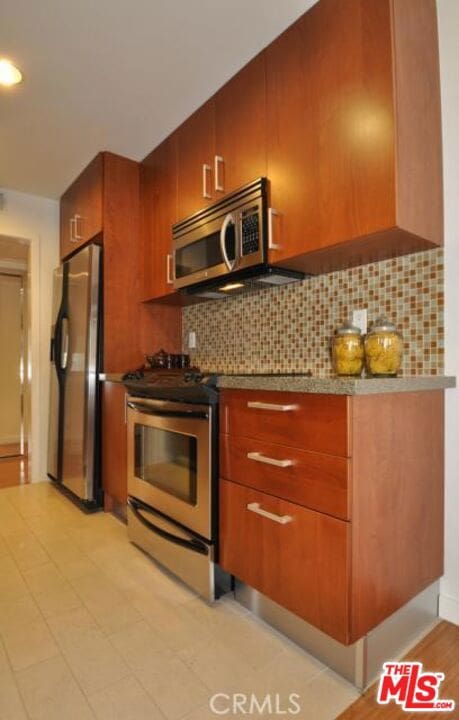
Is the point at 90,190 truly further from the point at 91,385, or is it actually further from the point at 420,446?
the point at 420,446

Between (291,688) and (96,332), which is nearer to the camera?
(291,688)

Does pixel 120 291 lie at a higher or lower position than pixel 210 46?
lower

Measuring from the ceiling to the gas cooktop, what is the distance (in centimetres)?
142

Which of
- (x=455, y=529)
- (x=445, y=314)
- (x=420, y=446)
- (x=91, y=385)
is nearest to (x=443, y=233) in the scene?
(x=445, y=314)

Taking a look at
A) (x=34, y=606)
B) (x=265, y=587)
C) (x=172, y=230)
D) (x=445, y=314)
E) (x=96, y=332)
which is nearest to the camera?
(x=265, y=587)

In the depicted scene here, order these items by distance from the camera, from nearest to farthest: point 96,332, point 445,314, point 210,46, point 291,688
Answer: point 291,688 → point 445,314 → point 210,46 → point 96,332

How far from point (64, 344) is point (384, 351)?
7.45 feet

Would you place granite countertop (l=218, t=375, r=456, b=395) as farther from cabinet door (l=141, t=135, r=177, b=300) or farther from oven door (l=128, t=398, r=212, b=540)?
cabinet door (l=141, t=135, r=177, b=300)

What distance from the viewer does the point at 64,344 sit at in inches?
115

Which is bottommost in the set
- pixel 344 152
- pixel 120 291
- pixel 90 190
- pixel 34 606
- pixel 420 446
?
pixel 34 606

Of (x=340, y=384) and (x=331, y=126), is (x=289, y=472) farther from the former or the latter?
(x=331, y=126)

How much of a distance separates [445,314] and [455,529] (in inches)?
30.9

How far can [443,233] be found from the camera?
1.52 meters

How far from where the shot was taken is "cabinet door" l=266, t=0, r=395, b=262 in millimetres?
1332
